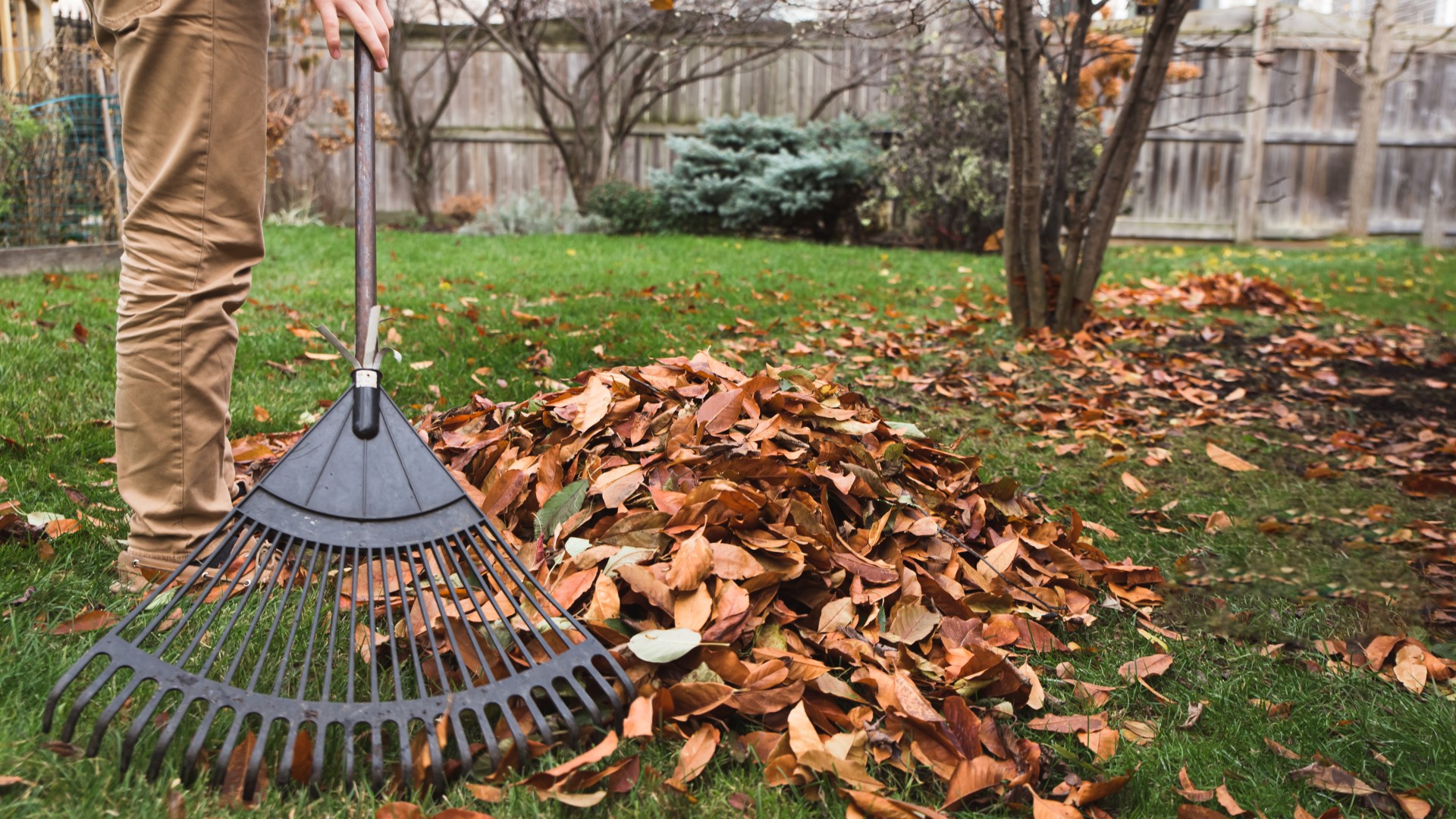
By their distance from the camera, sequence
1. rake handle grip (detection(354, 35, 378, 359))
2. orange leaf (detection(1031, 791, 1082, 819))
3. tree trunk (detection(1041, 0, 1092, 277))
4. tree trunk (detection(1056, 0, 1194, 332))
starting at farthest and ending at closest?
tree trunk (detection(1041, 0, 1092, 277)), tree trunk (detection(1056, 0, 1194, 332)), rake handle grip (detection(354, 35, 378, 359)), orange leaf (detection(1031, 791, 1082, 819))

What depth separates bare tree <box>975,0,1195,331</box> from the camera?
171 inches

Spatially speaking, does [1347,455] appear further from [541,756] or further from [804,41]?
[804,41]

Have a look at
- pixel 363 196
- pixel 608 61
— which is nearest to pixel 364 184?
pixel 363 196

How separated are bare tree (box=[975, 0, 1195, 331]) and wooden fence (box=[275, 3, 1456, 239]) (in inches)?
256

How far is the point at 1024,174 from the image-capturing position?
15.0 ft

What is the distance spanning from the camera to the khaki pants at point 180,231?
1675mm

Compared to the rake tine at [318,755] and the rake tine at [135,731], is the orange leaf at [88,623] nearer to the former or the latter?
the rake tine at [135,731]

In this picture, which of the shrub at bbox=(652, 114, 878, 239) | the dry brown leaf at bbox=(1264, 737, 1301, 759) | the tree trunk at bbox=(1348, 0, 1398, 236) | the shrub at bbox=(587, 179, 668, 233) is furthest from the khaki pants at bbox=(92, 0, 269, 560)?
the tree trunk at bbox=(1348, 0, 1398, 236)

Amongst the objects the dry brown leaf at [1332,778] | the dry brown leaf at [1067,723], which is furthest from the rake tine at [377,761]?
the dry brown leaf at [1332,778]

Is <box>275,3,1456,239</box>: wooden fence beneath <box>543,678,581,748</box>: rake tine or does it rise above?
above

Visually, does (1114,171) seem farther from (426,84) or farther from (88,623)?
(426,84)

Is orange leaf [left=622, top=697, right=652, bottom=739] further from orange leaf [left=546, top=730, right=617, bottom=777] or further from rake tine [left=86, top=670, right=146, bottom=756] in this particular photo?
rake tine [left=86, top=670, right=146, bottom=756]

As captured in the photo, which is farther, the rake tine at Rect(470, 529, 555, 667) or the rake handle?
the rake handle

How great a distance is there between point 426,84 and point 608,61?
2267mm
